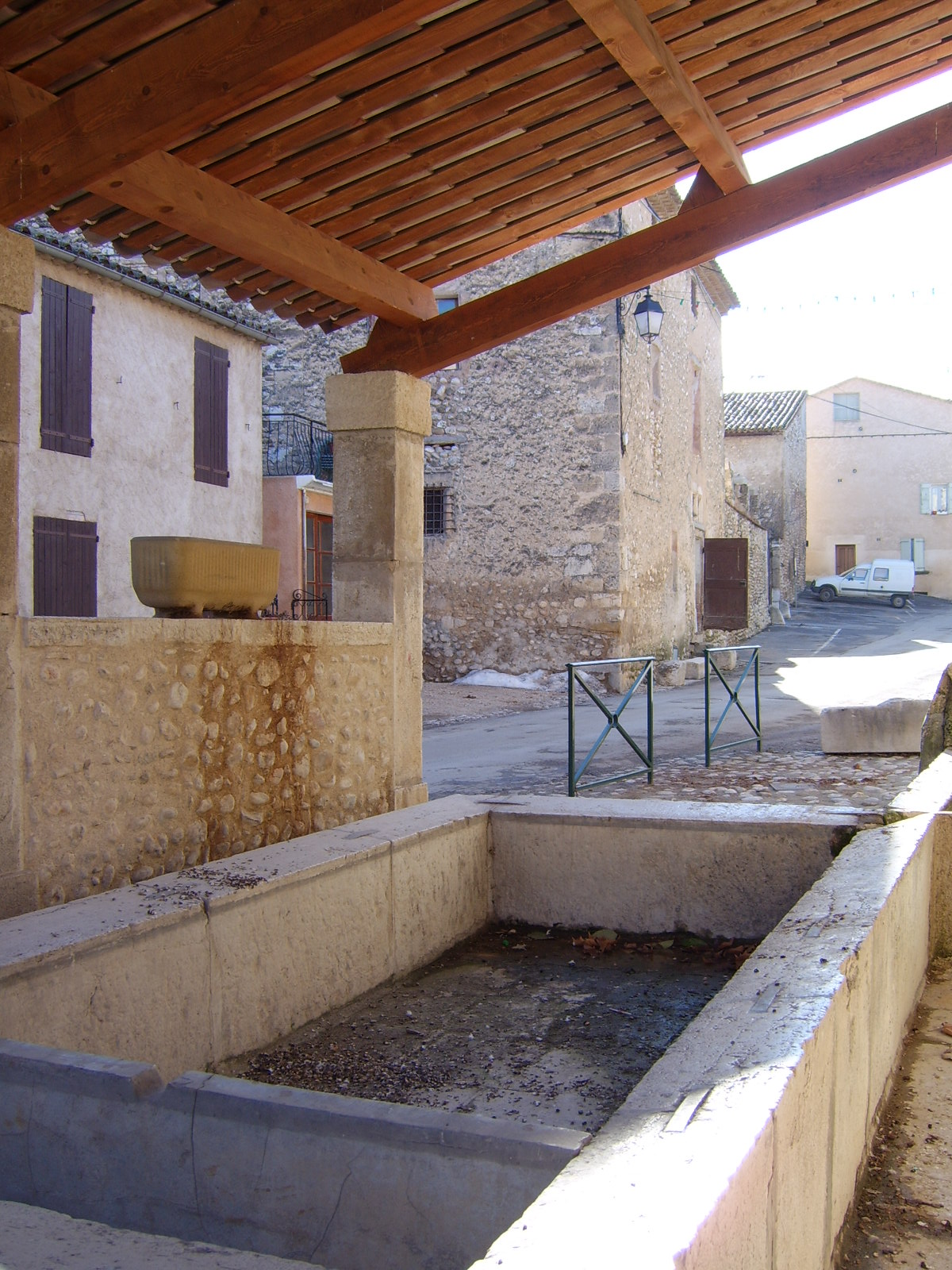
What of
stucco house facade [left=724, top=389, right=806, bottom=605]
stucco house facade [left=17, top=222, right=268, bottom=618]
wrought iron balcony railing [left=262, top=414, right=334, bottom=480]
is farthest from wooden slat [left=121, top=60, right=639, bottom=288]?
stucco house facade [left=724, top=389, right=806, bottom=605]

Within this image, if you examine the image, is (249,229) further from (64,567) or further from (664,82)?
(64,567)

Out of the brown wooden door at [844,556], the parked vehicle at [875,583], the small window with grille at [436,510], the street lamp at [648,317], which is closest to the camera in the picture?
the street lamp at [648,317]

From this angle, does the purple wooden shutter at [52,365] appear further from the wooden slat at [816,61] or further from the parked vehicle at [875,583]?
the parked vehicle at [875,583]

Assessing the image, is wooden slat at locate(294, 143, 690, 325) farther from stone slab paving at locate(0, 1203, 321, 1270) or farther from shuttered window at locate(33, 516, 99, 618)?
shuttered window at locate(33, 516, 99, 618)

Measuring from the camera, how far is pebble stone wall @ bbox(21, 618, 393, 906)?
3.41 meters

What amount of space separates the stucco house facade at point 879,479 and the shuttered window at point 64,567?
1112 inches

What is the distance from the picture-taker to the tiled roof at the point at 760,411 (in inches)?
1171

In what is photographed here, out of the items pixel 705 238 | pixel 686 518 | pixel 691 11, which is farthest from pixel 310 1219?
pixel 686 518

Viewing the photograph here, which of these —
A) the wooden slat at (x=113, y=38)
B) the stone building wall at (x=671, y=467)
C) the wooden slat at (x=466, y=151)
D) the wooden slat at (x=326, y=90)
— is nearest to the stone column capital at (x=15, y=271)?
the wooden slat at (x=113, y=38)

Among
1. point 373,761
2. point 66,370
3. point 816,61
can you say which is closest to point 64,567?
point 66,370

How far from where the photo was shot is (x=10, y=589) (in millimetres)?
3334

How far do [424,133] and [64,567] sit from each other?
25.8ft

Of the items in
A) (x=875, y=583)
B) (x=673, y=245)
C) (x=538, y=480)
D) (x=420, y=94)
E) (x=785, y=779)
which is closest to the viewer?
(x=420, y=94)

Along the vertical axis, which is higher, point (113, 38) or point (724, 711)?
point (113, 38)
